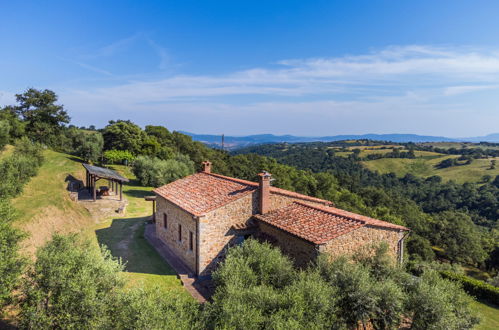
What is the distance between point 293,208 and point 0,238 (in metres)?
13.4

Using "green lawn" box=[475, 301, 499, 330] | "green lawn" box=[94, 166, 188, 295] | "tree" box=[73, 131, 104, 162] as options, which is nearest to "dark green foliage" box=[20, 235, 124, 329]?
"green lawn" box=[94, 166, 188, 295]

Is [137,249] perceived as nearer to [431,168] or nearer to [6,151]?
[6,151]

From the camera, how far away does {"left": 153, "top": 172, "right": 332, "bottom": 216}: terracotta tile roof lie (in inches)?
658

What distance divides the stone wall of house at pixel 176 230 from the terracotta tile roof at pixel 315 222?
4.05 meters

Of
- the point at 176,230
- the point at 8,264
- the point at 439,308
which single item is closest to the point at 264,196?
the point at 176,230

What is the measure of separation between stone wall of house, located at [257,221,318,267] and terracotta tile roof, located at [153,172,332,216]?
2465 millimetres

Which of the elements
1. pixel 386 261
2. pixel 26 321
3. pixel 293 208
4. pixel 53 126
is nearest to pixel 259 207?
pixel 293 208

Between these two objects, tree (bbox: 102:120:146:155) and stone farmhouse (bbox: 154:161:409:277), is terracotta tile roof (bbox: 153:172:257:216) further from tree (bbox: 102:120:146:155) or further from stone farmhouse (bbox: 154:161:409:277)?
tree (bbox: 102:120:146:155)

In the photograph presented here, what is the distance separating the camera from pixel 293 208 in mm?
17172

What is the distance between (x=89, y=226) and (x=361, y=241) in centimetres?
2172

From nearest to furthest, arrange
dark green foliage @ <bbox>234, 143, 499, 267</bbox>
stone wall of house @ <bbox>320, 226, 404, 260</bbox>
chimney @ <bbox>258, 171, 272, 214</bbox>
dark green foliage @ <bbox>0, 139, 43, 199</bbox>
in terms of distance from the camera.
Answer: stone wall of house @ <bbox>320, 226, 404, 260</bbox>, chimney @ <bbox>258, 171, 272, 214</bbox>, dark green foliage @ <bbox>0, 139, 43, 199</bbox>, dark green foliage @ <bbox>234, 143, 499, 267</bbox>

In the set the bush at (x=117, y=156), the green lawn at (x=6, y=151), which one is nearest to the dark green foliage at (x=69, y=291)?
the green lawn at (x=6, y=151)

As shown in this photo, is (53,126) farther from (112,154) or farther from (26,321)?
(26,321)

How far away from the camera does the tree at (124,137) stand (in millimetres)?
58562
